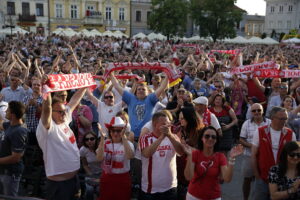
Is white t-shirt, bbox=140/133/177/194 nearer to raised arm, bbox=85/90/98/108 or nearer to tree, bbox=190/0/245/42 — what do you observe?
raised arm, bbox=85/90/98/108

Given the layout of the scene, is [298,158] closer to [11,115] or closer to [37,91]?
[11,115]

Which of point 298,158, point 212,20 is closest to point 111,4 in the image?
point 212,20

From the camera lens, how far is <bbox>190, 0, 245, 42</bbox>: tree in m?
42.6

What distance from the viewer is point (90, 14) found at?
56.0 metres

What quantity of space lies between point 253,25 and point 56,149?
8138 cm

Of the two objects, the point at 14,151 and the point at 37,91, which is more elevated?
the point at 37,91

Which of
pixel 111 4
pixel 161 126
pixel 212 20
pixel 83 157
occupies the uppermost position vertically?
pixel 111 4

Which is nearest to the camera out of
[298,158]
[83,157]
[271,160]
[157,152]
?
[298,158]

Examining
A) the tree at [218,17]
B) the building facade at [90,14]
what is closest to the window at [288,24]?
the tree at [218,17]

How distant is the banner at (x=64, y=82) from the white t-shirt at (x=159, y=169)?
1161 mm

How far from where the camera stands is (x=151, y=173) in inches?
148

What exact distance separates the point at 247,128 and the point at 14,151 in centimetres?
308

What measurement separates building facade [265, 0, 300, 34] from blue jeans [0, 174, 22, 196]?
72995 millimetres

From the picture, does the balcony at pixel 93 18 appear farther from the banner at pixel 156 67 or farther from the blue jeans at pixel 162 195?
the blue jeans at pixel 162 195
